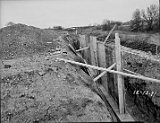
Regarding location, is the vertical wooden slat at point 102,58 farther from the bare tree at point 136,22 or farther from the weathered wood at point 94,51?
the bare tree at point 136,22

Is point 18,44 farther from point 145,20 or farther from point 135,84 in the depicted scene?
point 145,20

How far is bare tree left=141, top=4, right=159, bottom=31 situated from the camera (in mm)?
25594

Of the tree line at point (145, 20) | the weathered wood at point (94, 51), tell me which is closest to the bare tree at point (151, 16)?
the tree line at point (145, 20)

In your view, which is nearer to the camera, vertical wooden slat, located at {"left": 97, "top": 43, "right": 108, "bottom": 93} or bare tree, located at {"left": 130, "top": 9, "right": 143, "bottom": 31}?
vertical wooden slat, located at {"left": 97, "top": 43, "right": 108, "bottom": 93}

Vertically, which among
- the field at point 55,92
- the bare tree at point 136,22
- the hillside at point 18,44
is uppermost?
the bare tree at point 136,22

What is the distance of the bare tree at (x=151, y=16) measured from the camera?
25594mm

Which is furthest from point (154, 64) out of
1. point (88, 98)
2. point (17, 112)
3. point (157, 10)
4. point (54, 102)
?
point (157, 10)

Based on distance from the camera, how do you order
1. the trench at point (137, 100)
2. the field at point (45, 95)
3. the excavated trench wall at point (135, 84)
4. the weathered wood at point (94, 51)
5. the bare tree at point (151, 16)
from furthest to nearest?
the bare tree at point (151, 16) < the weathered wood at point (94, 51) < the excavated trench wall at point (135, 84) < the trench at point (137, 100) < the field at point (45, 95)

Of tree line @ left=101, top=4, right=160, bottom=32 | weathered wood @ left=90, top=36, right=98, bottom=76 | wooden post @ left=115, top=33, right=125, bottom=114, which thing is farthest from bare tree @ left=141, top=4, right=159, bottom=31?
wooden post @ left=115, top=33, right=125, bottom=114

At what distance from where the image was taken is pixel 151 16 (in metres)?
26.4

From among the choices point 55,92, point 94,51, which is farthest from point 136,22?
point 55,92

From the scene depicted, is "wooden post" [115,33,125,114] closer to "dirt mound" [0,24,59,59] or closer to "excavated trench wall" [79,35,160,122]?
"excavated trench wall" [79,35,160,122]

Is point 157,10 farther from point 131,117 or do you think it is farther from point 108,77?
point 131,117

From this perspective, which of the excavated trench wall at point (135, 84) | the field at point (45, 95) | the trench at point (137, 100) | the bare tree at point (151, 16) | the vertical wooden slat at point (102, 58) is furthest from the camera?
the bare tree at point (151, 16)
